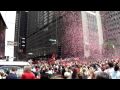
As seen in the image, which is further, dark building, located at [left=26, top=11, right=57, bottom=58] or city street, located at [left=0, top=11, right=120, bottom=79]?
dark building, located at [left=26, top=11, right=57, bottom=58]

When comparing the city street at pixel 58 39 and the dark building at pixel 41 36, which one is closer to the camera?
the city street at pixel 58 39

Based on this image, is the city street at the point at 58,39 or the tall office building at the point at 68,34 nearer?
the city street at the point at 58,39

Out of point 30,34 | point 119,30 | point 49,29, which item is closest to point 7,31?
point 30,34

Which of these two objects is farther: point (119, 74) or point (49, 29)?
point (49, 29)

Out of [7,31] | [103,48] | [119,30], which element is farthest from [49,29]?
[7,31]
